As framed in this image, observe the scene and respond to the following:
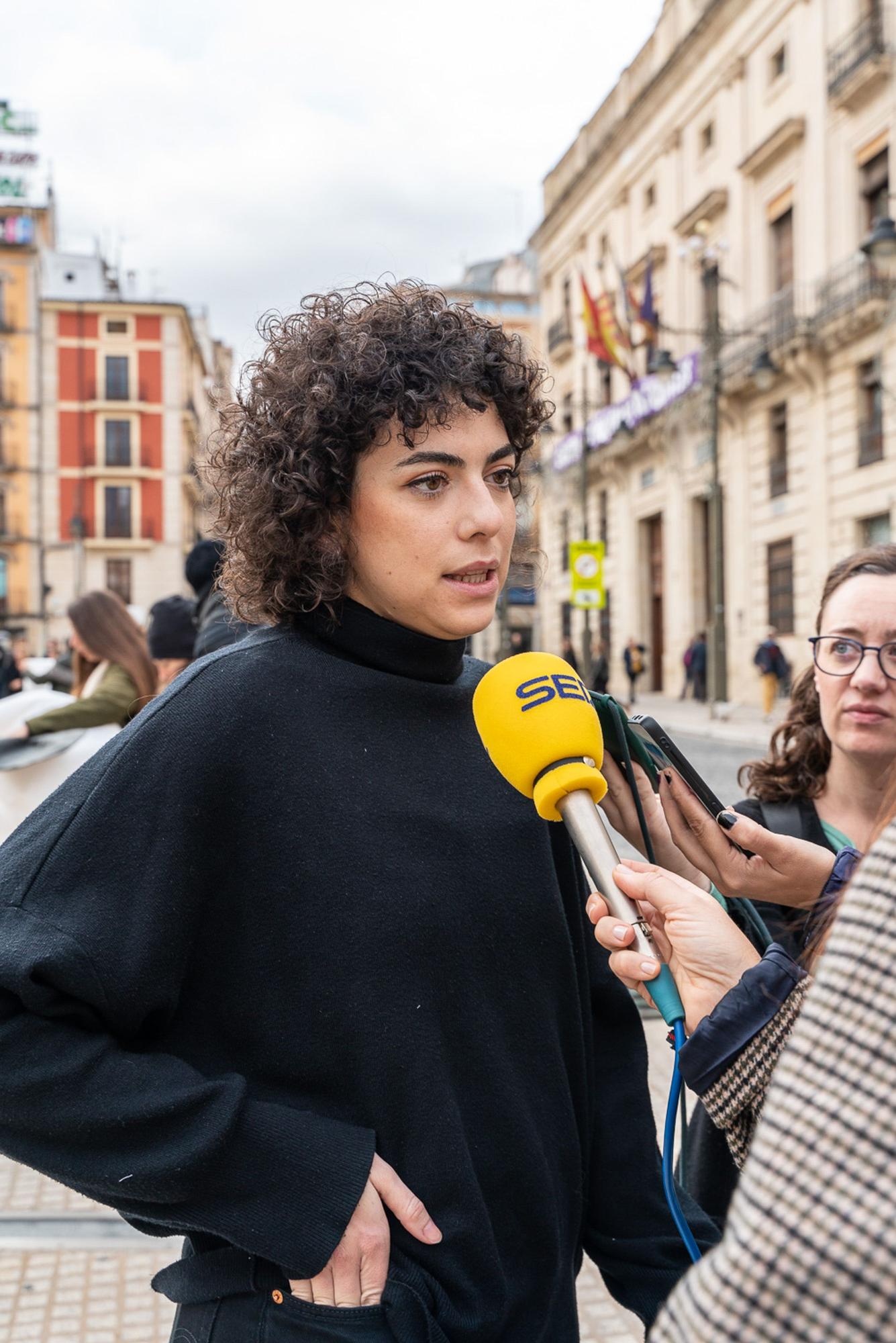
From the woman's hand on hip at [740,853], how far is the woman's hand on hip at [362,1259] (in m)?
0.63

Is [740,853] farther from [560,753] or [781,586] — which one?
[781,586]

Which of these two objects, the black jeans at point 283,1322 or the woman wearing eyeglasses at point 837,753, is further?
the woman wearing eyeglasses at point 837,753

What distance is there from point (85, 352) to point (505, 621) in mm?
32965

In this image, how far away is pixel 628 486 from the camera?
3275 centimetres

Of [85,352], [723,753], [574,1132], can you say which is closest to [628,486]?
[723,753]

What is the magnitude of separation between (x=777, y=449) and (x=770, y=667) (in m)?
6.26

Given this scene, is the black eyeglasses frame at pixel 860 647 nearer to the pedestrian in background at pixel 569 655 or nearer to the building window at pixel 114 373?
the pedestrian in background at pixel 569 655

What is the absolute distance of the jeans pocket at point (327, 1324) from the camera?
147 centimetres

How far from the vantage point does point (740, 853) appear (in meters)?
1.76

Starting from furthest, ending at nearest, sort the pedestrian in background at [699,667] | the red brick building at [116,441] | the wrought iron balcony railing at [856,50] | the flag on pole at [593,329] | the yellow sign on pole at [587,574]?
the red brick building at [116,441] → the flag on pole at [593,329] → the pedestrian in background at [699,667] → the wrought iron balcony railing at [856,50] → the yellow sign on pole at [587,574]

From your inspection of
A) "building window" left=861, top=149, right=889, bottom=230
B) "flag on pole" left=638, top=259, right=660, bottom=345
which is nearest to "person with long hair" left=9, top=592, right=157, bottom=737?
"building window" left=861, top=149, right=889, bottom=230

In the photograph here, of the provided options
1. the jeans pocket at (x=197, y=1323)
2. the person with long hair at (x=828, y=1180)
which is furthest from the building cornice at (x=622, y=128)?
the person with long hair at (x=828, y=1180)

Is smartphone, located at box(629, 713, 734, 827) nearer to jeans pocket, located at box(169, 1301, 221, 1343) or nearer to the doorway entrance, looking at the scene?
jeans pocket, located at box(169, 1301, 221, 1343)

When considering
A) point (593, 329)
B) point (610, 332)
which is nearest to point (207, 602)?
point (610, 332)
